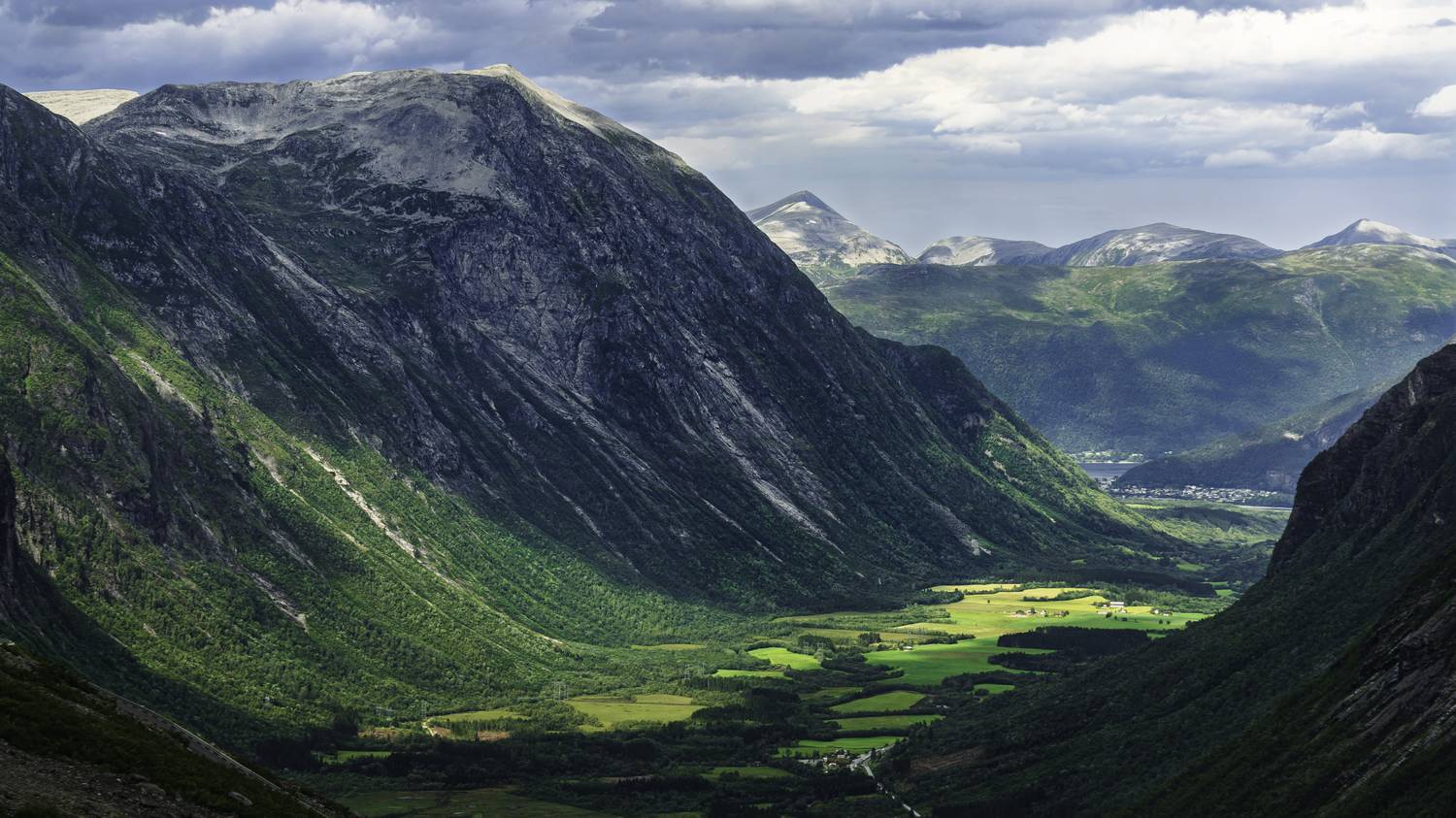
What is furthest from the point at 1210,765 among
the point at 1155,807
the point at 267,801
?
the point at 267,801

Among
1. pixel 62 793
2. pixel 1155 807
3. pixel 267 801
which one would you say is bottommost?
pixel 1155 807

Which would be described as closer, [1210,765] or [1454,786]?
[1454,786]

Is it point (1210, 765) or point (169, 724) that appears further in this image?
point (1210, 765)

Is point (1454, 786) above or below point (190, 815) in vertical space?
below

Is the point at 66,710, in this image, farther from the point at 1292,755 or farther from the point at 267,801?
the point at 1292,755

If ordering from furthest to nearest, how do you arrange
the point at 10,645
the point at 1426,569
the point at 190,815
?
the point at 1426,569
the point at 10,645
the point at 190,815

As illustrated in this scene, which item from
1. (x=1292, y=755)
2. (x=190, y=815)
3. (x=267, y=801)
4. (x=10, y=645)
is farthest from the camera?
(x=1292, y=755)

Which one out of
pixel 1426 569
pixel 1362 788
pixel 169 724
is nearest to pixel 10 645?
pixel 169 724

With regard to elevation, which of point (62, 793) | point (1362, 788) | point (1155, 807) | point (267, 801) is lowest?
point (1155, 807)

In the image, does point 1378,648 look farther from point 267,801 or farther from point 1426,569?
point 267,801
